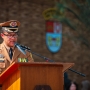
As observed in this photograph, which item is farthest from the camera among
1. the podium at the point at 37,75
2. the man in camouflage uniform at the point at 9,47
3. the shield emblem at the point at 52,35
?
the shield emblem at the point at 52,35

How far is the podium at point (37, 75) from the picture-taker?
5664 mm

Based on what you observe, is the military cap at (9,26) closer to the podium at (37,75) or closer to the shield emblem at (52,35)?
the podium at (37,75)

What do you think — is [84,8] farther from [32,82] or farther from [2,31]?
[32,82]

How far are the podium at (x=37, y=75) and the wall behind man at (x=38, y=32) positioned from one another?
10204 millimetres

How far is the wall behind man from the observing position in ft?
54.2

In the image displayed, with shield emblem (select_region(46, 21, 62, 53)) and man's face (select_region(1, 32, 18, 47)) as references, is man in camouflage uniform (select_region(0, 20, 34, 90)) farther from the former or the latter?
shield emblem (select_region(46, 21, 62, 53))

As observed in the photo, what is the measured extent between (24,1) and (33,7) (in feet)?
1.54

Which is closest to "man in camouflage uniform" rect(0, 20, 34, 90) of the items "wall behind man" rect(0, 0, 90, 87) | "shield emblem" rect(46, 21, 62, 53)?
"wall behind man" rect(0, 0, 90, 87)

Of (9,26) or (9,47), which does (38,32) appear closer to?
(9,47)

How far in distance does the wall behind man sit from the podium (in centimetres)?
1020

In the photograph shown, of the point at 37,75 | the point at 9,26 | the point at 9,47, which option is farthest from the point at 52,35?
the point at 37,75

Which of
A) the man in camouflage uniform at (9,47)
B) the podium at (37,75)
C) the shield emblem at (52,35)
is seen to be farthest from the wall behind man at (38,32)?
the podium at (37,75)

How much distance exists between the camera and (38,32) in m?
17.3

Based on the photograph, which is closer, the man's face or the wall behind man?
the man's face
